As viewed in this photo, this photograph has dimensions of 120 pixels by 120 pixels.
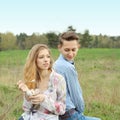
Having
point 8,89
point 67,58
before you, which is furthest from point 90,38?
point 67,58

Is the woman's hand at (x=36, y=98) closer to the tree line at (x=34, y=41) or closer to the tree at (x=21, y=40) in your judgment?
the tree line at (x=34, y=41)

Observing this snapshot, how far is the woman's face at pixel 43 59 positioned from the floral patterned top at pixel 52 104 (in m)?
0.10

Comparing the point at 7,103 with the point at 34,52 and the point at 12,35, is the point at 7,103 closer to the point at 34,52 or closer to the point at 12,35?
the point at 34,52

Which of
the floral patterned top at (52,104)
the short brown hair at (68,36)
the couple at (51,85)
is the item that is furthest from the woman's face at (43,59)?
the short brown hair at (68,36)

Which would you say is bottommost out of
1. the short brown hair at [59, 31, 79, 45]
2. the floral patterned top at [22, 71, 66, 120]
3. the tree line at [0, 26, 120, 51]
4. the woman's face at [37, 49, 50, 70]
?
the tree line at [0, 26, 120, 51]

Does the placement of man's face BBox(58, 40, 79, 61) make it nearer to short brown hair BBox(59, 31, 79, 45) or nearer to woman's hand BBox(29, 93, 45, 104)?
short brown hair BBox(59, 31, 79, 45)

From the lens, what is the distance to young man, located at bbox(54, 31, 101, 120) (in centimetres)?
342

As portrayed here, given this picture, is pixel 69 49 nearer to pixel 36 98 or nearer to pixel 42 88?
pixel 42 88

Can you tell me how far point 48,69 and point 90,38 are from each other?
63018 millimetres

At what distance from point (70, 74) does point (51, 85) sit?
0.23 meters

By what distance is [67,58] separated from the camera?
3539 mm

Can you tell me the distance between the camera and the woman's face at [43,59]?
132 inches

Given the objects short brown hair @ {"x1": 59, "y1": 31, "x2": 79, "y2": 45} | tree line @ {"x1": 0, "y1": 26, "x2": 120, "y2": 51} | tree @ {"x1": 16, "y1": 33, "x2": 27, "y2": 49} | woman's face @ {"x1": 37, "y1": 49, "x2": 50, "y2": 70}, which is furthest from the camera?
tree @ {"x1": 16, "y1": 33, "x2": 27, "y2": 49}

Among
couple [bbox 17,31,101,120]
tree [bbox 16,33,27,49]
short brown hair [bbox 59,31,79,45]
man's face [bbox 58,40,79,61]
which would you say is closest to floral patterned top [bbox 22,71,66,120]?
couple [bbox 17,31,101,120]
